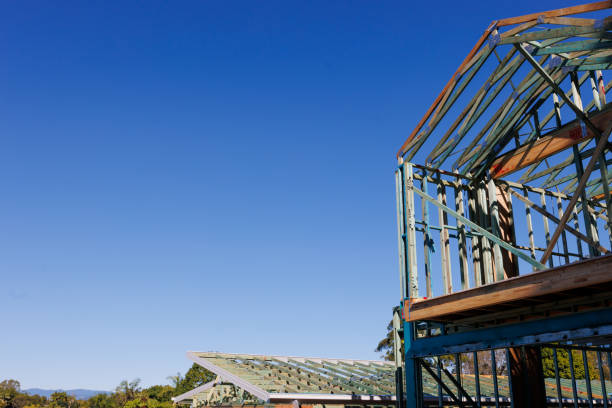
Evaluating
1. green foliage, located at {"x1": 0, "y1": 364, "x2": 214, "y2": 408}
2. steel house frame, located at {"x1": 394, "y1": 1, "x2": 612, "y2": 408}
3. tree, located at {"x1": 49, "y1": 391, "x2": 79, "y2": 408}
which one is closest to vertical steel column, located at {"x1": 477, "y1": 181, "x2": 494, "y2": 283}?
steel house frame, located at {"x1": 394, "y1": 1, "x2": 612, "y2": 408}

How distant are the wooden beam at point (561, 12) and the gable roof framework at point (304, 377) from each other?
1107 cm

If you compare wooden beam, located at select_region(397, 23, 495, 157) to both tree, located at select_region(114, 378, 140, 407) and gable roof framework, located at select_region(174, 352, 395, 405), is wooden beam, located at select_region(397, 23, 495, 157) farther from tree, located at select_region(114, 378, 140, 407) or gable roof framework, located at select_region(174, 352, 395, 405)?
tree, located at select_region(114, 378, 140, 407)

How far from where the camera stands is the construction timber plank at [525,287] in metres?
7.58

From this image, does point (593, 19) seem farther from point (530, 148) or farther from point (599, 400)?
point (599, 400)

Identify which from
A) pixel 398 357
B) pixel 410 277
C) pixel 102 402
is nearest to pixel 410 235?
pixel 410 277

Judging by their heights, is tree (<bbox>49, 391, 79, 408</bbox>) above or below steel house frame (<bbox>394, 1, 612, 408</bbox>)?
below

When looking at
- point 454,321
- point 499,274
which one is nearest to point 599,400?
point 499,274

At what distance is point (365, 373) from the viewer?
20.4m

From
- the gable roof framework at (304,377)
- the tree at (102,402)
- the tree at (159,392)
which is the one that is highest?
the gable roof framework at (304,377)

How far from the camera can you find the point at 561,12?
9211mm

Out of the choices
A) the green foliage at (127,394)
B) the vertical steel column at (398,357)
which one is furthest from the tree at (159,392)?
the vertical steel column at (398,357)

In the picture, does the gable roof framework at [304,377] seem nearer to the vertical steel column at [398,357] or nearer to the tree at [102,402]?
the vertical steel column at [398,357]

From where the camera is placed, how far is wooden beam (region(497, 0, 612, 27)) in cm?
836

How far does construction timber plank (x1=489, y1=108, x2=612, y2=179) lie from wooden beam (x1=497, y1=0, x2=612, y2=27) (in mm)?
2655
